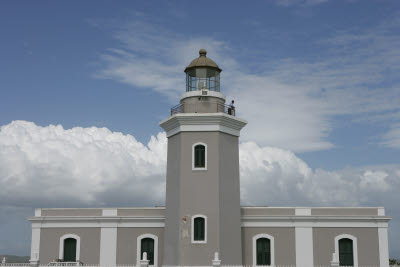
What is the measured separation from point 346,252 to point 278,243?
3.72 m

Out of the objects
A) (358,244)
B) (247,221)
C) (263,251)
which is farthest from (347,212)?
(247,221)

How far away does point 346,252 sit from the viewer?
2892 cm

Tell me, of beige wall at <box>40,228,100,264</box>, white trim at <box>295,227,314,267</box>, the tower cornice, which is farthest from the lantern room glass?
beige wall at <box>40,228,100,264</box>

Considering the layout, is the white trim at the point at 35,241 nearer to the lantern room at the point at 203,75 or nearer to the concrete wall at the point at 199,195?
the concrete wall at the point at 199,195

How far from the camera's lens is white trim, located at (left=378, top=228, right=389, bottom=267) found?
1123 inches

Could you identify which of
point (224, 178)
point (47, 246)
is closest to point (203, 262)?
point (224, 178)

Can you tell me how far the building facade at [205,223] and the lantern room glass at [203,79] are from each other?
0.18 ft

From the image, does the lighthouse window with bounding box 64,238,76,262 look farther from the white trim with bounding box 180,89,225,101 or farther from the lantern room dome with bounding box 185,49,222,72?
the lantern room dome with bounding box 185,49,222,72

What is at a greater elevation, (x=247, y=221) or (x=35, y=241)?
(x=247, y=221)

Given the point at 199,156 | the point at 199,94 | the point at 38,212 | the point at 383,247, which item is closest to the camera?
the point at 199,156

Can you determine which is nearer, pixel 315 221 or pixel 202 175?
Answer: pixel 202 175

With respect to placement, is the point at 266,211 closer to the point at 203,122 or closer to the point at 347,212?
the point at 347,212

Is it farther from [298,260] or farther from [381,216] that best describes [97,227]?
[381,216]

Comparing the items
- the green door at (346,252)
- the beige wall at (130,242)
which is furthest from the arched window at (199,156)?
the green door at (346,252)
